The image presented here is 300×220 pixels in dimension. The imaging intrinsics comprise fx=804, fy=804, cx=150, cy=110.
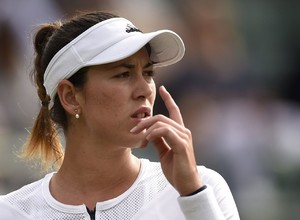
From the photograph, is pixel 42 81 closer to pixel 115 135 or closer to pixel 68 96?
pixel 68 96

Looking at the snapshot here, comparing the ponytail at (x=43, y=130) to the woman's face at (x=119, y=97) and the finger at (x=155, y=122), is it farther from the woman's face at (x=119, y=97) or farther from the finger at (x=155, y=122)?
the finger at (x=155, y=122)

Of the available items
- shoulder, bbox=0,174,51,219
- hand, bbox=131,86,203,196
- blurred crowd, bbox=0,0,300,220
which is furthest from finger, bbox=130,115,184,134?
blurred crowd, bbox=0,0,300,220

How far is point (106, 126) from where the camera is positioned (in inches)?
96.6

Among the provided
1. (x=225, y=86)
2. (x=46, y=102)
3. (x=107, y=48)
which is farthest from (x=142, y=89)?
(x=225, y=86)

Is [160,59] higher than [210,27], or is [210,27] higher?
[160,59]

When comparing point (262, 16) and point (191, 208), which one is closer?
point (191, 208)

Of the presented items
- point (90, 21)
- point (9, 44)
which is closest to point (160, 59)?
point (90, 21)

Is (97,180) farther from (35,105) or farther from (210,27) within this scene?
(210,27)

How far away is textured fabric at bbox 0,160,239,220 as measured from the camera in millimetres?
2396

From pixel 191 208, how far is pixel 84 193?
19.7 inches

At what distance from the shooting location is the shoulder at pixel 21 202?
254 centimetres

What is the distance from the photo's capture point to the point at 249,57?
5.27 m

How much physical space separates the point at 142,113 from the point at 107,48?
232mm

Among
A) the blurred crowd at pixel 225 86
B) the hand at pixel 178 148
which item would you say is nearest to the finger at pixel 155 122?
the hand at pixel 178 148
